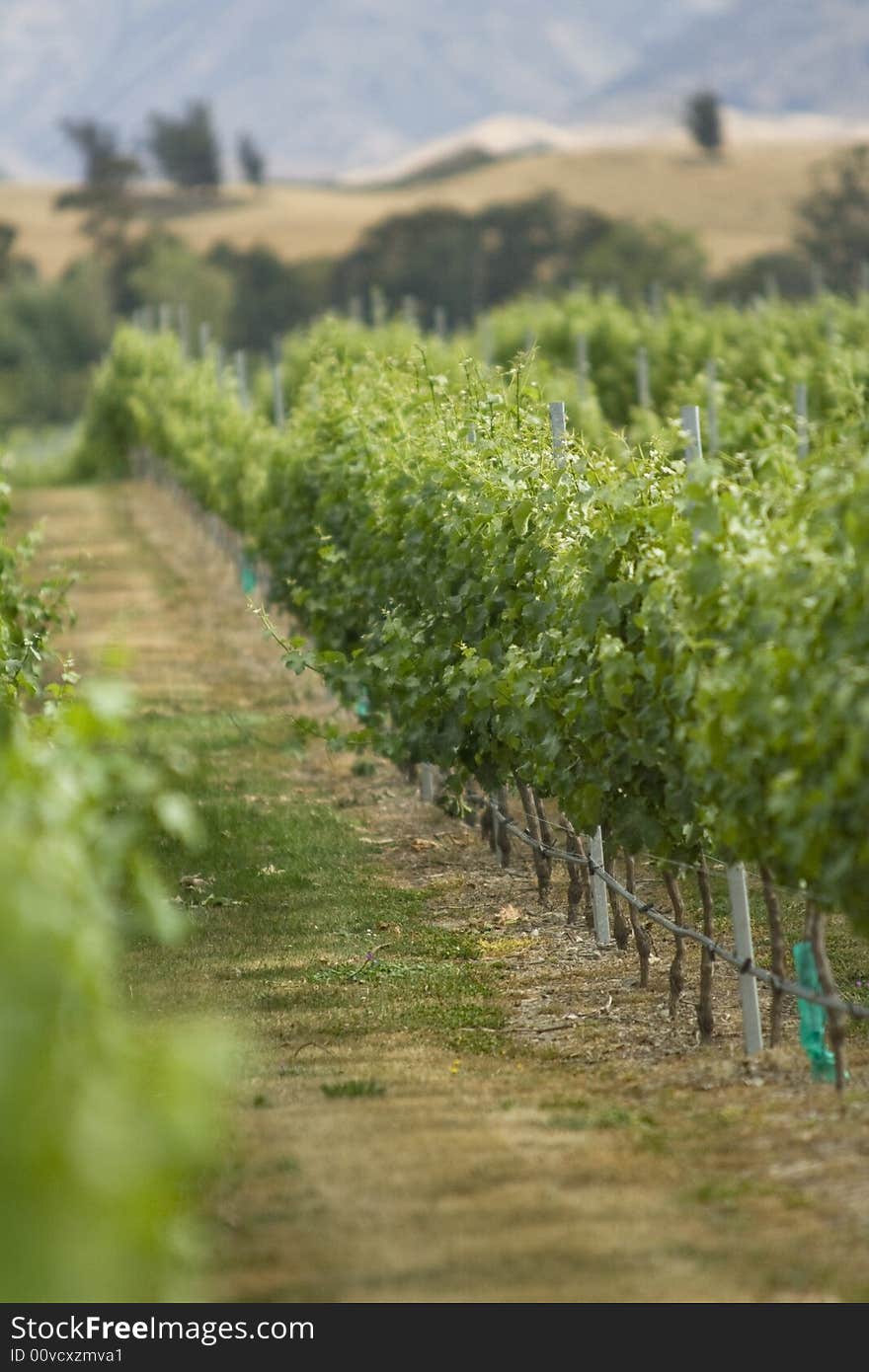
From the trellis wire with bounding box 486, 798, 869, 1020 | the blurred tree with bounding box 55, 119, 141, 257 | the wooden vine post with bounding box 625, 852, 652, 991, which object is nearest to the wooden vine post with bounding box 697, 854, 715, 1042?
the trellis wire with bounding box 486, 798, 869, 1020

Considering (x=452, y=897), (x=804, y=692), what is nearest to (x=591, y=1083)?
(x=804, y=692)

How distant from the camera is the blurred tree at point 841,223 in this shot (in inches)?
2753

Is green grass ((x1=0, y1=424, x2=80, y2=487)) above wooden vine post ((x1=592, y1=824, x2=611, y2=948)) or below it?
below

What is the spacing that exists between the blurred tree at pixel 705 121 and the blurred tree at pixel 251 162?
24532mm

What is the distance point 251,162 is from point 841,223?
161 ft

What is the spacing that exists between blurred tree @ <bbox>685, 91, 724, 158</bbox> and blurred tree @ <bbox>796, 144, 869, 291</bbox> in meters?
26.4

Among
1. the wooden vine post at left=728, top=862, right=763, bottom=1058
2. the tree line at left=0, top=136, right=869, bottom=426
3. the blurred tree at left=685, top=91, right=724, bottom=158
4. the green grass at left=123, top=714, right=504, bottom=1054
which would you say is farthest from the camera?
the blurred tree at left=685, top=91, right=724, bottom=158

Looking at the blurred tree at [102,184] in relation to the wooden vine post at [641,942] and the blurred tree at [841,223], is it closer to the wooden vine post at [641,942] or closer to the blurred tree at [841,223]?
the blurred tree at [841,223]

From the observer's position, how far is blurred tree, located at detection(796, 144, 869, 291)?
229 feet

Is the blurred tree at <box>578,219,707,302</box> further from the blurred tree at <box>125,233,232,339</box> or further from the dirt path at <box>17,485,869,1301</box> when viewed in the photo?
the dirt path at <box>17,485,869,1301</box>

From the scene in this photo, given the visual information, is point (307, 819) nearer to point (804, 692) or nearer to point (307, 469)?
point (307, 469)

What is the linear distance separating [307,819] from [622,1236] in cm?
684

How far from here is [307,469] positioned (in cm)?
1328

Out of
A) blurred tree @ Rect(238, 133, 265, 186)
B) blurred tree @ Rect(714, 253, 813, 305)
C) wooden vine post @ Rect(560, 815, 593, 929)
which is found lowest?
blurred tree @ Rect(714, 253, 813, 305)
